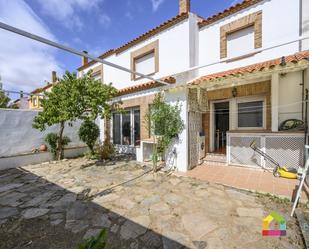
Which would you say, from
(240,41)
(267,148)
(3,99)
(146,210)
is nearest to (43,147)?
(146,210)

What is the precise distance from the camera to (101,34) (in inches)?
396

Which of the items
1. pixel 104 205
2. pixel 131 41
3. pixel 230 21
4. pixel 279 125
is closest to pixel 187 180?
pixel 104 205

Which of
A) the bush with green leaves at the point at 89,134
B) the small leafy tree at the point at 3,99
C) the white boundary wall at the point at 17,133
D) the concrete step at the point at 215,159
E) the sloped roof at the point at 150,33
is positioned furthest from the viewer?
the small leafy tree at the point at 3,99

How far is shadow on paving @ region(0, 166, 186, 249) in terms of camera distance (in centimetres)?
354

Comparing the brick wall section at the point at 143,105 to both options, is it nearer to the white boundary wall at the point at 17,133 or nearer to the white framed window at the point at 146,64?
the white framed window at the point at 146,64

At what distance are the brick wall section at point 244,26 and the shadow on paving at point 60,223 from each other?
8663 millimetres

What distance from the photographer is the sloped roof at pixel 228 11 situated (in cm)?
831

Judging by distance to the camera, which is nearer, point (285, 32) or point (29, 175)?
point (285, 32)

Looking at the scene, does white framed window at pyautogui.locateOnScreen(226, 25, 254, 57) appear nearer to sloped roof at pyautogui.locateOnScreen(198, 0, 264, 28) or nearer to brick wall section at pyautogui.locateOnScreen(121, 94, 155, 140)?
sloped roof at pyautogui.locateOnScreen(198, 0, 264, 28)

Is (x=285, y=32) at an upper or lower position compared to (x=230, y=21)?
Result: lower

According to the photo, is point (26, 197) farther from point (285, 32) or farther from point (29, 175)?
point (285, 32)

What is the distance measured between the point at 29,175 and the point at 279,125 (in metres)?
11.4

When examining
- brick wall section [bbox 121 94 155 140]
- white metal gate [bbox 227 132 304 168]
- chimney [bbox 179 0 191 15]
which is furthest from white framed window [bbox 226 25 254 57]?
→ brick wall section [bbox 121 94 155 140]

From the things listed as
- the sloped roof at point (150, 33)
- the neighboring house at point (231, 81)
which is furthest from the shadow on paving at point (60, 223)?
the sloped roof at point (150, 33)
